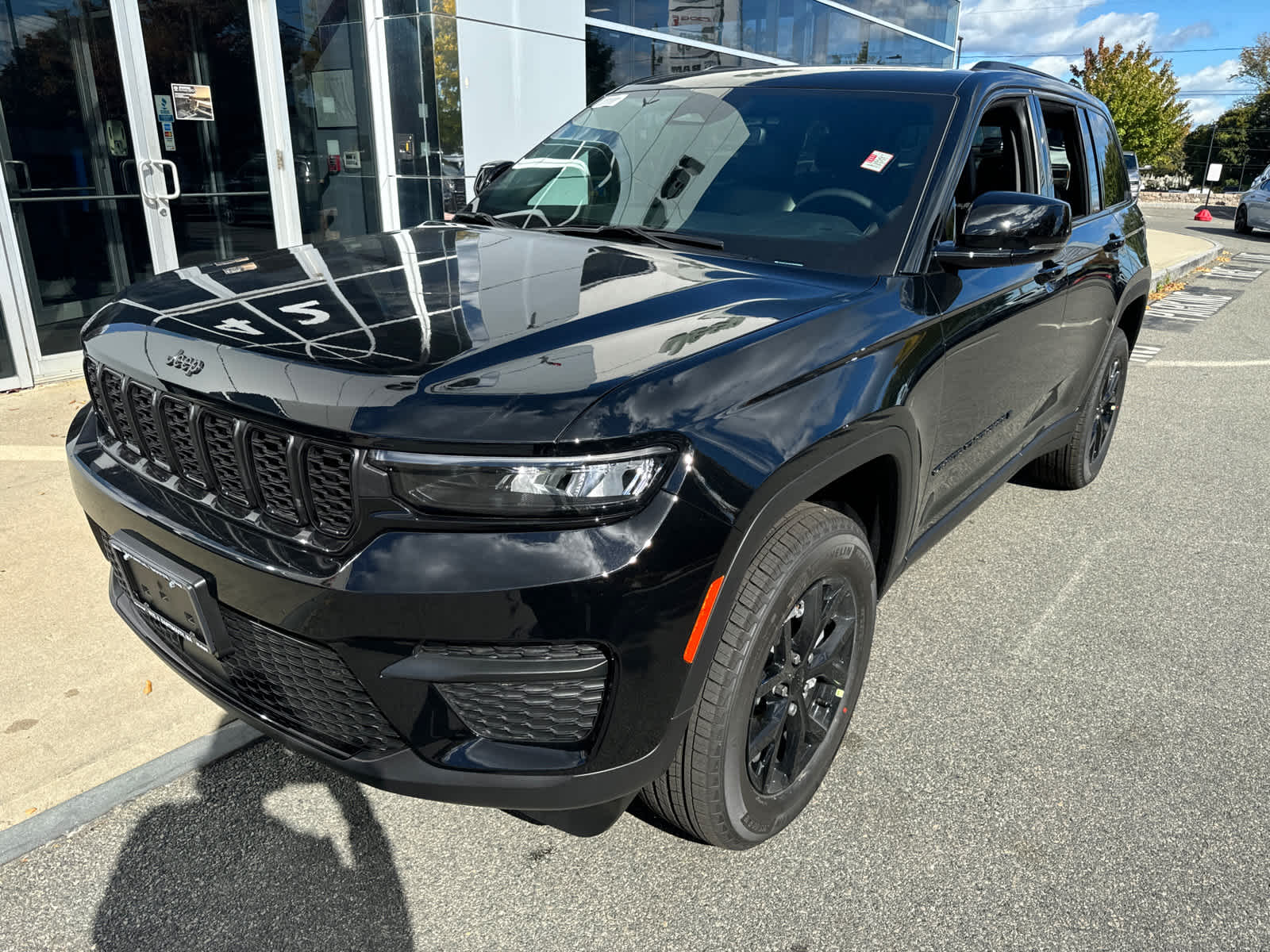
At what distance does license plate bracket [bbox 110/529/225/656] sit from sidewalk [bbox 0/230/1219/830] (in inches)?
24.2

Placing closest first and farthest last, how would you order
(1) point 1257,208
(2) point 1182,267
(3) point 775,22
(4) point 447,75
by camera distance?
(4) point 447,75, (3) point 775,22, (2) point 1182,267, (1) point 1257,208

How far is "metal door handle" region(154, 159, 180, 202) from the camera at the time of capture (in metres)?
6.47

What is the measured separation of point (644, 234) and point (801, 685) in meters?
1.39

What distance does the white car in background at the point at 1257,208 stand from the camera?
20144 mm

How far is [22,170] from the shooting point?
Answer: 5.87 metres

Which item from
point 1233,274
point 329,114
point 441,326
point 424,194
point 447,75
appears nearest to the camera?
point 441,326

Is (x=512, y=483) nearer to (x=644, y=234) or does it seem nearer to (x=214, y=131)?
(x=644, y=234)

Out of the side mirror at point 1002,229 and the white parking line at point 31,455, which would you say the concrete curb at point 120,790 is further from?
the white parking line at point 31,455

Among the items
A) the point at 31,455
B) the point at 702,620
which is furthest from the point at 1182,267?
the point at 702,620

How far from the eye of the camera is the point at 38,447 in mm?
4797

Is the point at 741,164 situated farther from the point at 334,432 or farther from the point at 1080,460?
the point at 1080,460

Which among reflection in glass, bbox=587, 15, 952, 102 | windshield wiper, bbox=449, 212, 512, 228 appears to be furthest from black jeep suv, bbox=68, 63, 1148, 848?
reflection in glass, bbox=587, 15, 952, 102

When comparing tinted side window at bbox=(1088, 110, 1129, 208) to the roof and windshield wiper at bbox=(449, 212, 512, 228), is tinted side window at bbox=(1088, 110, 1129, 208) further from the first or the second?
windshield wiper at bbox=(449, 212, 512, 228)

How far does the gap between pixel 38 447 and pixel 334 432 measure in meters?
3.98
